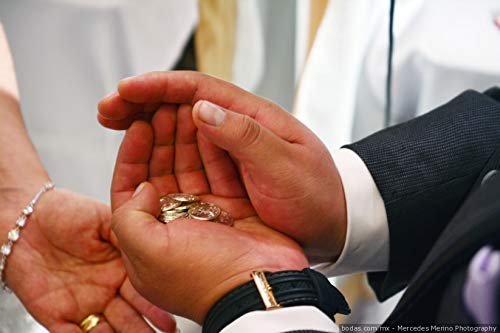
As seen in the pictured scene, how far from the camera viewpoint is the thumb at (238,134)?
0.50 meters

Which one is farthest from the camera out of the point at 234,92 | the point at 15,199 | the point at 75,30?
the point at 75,30

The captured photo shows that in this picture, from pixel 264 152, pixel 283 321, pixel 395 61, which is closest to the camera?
pixel 283 321

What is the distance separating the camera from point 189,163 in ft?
1.95

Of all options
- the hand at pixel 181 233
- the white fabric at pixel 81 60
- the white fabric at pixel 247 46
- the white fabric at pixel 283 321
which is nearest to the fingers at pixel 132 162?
the hand at pixel 181 233

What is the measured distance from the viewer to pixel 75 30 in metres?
1.04

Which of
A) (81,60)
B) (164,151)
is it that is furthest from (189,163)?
(81,60)

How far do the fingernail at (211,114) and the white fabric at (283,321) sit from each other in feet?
0.53

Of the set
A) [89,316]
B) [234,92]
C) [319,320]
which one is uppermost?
[234,92]

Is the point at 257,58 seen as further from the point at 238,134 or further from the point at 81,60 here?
the point at 238,134

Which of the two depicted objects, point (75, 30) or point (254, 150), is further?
point (75, 30)

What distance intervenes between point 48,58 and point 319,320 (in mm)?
815

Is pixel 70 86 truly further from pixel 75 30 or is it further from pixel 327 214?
pixel 327 214

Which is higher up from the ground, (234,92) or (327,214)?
(234,92)

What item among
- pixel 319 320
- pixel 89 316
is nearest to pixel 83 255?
pixel 89 316
